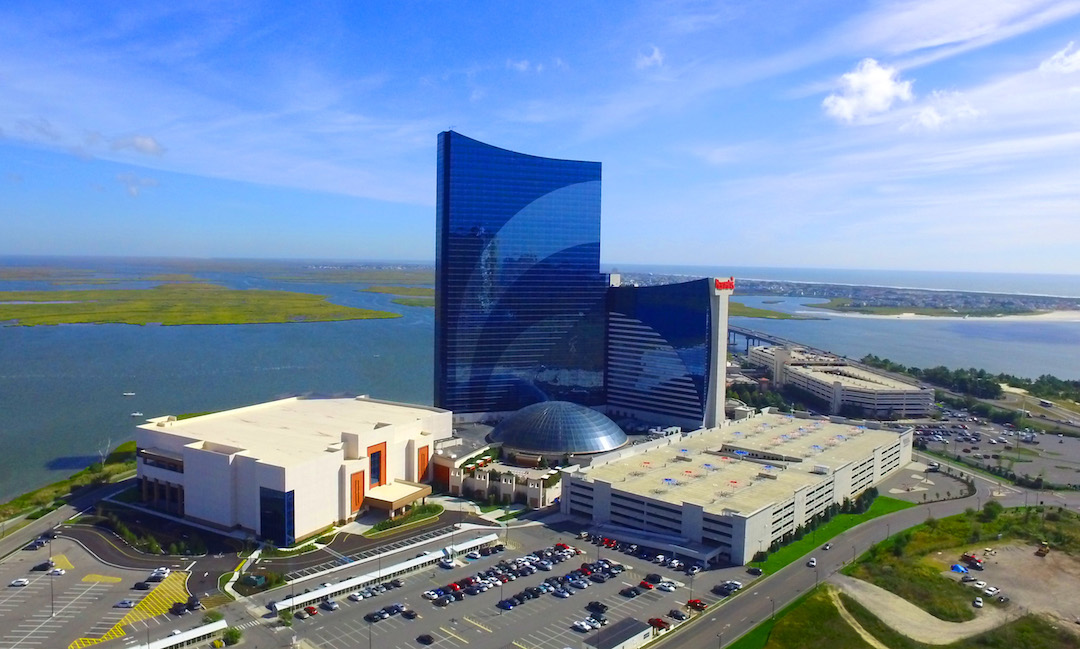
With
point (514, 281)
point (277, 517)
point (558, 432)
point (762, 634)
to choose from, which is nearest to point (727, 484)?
point (558, 432)

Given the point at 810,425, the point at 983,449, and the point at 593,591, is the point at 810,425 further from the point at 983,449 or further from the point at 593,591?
the point at 593,591

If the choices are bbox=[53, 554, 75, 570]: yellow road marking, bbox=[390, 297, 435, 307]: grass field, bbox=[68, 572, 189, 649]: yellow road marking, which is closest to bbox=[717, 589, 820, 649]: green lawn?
bbox=[68, 572, 189, 649]: yellow road marking

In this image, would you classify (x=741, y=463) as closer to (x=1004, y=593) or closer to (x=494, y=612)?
(x=1004, y=593)

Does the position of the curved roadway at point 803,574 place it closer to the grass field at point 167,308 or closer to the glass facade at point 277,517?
the glass facade at point 277,517

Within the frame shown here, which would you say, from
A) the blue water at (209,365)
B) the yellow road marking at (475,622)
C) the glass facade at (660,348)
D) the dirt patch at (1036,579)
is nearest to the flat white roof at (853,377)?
the glass facade at (660,348)

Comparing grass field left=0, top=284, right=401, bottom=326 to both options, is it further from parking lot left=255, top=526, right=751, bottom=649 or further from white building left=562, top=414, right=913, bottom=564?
parking lot left=255, top=526, right=751, bottom=649

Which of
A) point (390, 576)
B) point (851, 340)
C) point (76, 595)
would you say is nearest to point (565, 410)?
point (390, 576)
